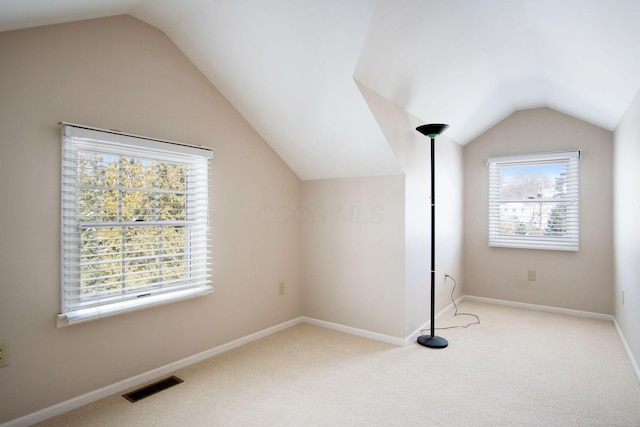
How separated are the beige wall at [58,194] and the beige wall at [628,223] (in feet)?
9.72

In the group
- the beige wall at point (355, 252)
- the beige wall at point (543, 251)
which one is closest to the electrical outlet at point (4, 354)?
the beige wall at point (355, 252)

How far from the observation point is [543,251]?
171 inches

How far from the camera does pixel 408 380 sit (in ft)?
8.38

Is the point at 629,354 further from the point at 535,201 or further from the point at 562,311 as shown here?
the point at 535,201

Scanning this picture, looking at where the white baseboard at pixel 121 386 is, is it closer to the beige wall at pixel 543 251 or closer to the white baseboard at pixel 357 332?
the white baseboard at pixel 357 332

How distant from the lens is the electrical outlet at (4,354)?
6.31ft

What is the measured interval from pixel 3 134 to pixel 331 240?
2.64 meters

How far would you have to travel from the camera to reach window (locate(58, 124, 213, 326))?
7.20 feet

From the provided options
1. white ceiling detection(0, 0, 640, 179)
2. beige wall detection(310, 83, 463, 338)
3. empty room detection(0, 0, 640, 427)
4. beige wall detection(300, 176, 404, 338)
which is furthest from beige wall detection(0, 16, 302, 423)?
beige wall detection(310, 83, 463, 338)

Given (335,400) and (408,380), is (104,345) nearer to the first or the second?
(335,400)

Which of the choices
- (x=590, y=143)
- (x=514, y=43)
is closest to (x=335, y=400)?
(x=514, y=43)

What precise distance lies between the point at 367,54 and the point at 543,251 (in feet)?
11.2

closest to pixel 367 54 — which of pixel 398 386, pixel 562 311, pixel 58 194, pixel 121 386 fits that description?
pixel 58 194

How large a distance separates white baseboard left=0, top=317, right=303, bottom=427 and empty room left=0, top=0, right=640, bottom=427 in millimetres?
11
